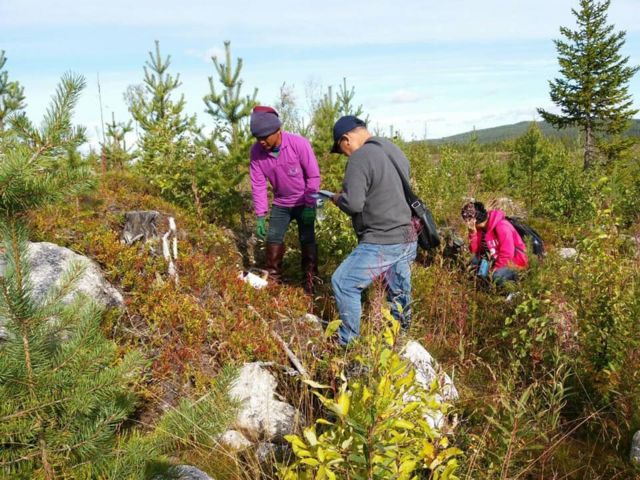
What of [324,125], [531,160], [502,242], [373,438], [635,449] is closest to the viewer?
[373,438]

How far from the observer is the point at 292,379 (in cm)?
372

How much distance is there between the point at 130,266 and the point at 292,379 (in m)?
2.37

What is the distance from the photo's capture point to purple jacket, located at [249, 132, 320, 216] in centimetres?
527

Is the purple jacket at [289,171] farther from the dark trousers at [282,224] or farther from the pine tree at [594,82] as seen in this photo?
the pine tree at [594,82]

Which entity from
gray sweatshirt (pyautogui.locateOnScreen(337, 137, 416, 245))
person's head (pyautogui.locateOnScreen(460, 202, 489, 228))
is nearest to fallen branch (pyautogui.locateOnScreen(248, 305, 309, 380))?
gray sweatshirt (pyautogui.locateOnScreen(337, 137, 416, 245))

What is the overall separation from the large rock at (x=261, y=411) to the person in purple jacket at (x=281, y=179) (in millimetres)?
1601

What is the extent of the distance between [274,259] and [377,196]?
7.23ft

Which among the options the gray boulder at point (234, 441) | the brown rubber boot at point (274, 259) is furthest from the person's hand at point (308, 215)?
the gray boulder at point (234, 441)

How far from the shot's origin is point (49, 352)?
5.72 feet

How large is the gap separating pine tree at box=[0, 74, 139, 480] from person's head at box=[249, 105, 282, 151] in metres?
3.34

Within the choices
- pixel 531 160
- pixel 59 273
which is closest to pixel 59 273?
pixel 59 273

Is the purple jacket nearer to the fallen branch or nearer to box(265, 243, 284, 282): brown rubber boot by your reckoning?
box(265, 243, 284, 282): brown rubber boot

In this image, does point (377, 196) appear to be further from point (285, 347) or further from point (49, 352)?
point (49, 352)

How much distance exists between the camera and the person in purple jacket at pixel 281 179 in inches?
200
